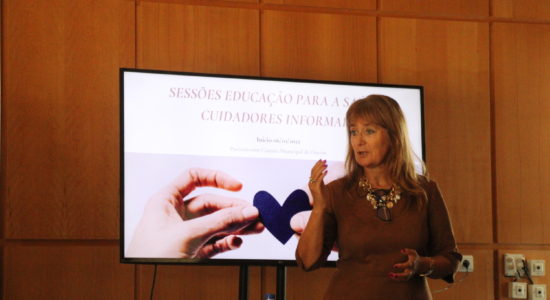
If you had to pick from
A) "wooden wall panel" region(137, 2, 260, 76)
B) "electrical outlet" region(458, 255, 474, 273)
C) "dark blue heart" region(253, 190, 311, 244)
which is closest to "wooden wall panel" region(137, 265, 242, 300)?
"dark blue heart" region(253, 190, 311, 244)

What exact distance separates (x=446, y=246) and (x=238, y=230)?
1646 mm

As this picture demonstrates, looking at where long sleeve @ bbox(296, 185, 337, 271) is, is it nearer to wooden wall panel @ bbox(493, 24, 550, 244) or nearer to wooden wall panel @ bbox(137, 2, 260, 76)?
wooden wall panel @ bbox(137, 2, 260, 76)

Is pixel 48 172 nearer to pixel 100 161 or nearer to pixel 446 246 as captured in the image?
pixel 100 161

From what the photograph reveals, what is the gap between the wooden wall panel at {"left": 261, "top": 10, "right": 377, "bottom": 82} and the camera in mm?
4598

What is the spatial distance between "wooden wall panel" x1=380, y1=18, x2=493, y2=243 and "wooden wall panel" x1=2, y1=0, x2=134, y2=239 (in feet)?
5.65

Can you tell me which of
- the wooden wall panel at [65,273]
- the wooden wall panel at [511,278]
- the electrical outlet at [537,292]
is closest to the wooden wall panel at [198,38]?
the wooden wall panel at [65,273]

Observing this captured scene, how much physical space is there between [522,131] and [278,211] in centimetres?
183

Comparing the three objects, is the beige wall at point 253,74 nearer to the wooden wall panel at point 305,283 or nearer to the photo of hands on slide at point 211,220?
the wooden wall panel at point 305,283

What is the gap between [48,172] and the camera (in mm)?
4164

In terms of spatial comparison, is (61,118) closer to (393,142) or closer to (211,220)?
(211,220)

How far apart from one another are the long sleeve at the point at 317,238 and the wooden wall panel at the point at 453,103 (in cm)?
232

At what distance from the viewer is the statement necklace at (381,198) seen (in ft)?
8.18

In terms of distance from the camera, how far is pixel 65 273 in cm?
416

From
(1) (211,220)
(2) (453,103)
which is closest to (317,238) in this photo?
(1) (211,220)
